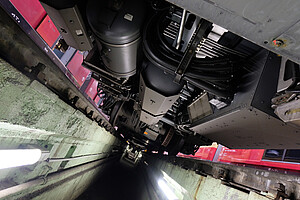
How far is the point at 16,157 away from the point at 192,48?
2013mm

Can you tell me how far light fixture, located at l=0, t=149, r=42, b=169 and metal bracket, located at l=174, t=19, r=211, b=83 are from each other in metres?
1.75

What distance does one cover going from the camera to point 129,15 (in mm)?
1625

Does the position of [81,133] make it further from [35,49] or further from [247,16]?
[247,16]

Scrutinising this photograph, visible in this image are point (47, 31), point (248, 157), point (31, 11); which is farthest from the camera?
point (248, 157)

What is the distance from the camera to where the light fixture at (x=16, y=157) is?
1.49m

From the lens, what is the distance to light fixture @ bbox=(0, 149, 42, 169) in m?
1.49

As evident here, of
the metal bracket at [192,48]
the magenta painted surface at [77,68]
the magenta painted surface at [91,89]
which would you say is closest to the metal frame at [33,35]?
the metal bracket at [192,48]

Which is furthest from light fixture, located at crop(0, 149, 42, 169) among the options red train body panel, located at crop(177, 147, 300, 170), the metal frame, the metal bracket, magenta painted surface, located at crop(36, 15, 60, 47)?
red train body panel, located at crop(177, 147, 300, 170)

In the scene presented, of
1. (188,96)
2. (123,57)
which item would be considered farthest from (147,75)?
(188,96)

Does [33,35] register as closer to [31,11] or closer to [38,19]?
[31,11]

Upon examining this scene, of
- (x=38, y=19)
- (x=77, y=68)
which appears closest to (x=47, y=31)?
(x=38, y=19)

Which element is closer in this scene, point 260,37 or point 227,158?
point 260,37

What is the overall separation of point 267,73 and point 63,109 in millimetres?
2652

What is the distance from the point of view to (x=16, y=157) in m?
1.64
